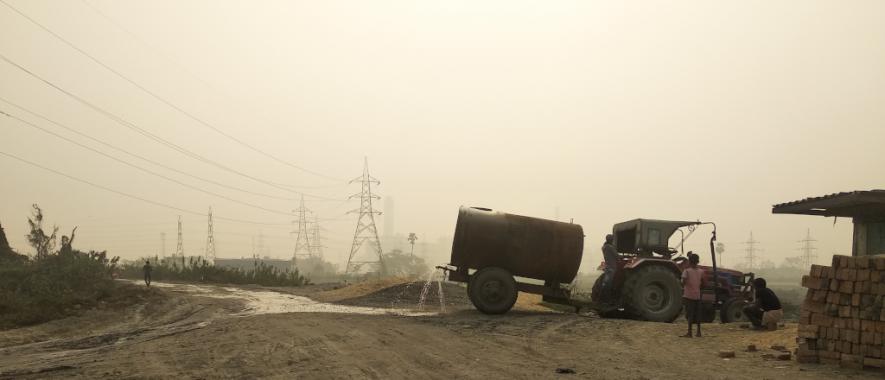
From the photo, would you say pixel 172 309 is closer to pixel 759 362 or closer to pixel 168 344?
pixel 168 344

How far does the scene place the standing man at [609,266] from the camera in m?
15.1

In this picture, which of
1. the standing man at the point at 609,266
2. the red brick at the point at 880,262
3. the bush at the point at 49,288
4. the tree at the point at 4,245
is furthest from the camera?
the tree at the point at 4,245

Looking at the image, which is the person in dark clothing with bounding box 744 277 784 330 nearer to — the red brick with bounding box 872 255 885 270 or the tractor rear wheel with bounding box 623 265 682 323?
the tractor rear wheel with bounding box 623 265 682 323

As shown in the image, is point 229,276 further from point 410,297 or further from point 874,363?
point 874,363

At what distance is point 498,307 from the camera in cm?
1473

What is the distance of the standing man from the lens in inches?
593

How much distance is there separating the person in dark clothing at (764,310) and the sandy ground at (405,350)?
1.09 ft

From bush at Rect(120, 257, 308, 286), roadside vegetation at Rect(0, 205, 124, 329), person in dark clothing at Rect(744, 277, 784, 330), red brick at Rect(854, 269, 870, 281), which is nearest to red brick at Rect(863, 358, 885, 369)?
red brick at Rect(854, 269, 870, 281)

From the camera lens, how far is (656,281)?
1482cm

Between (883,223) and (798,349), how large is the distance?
345 inches

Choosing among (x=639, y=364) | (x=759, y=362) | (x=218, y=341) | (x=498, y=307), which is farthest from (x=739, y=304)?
(x=218, y=341)

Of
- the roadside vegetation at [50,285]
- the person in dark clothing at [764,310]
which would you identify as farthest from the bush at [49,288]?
the person in dark clothing at [764,310]

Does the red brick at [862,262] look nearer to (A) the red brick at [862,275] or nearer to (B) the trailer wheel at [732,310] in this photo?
(A) the red brick at [862,275]

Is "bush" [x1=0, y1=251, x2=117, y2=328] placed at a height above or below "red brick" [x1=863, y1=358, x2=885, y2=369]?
below
